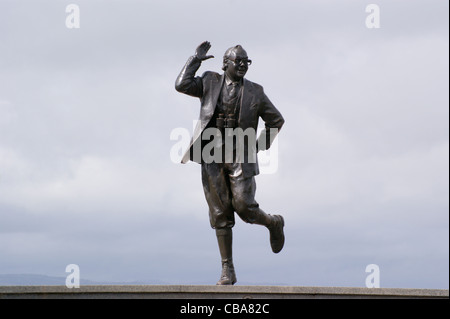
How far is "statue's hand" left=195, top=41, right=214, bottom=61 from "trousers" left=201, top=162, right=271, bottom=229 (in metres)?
1.38

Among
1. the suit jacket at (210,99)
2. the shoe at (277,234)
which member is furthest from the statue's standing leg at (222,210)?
the shoe at (277,234)

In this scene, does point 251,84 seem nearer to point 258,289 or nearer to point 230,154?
point 230,154

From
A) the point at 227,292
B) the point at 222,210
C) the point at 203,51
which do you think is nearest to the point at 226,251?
the point at 222,210

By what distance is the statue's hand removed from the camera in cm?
1122

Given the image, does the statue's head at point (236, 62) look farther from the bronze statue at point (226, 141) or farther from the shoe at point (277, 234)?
the shoe at point (277, 234)

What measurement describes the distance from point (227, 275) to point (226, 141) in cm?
171

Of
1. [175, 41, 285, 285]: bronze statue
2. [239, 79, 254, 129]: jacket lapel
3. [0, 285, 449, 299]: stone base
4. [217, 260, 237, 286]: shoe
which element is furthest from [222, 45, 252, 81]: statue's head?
[0, 285, 449, 299]: stone base

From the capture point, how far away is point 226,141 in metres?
11.1

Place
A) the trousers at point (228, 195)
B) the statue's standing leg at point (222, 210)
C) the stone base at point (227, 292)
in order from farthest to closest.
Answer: the statue's standing leg at point (222, 210) < the trousers at point (228, 195) < the stone base at point (227, 292)

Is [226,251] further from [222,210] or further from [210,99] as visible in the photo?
[210,99]

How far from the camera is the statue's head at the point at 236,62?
1119 cm

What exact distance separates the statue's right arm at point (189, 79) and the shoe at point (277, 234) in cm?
198

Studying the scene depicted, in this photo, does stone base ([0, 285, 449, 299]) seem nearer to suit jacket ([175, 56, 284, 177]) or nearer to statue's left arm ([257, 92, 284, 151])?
suit jacket ([175, 56, 284, 177])

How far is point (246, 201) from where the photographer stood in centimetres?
1099
